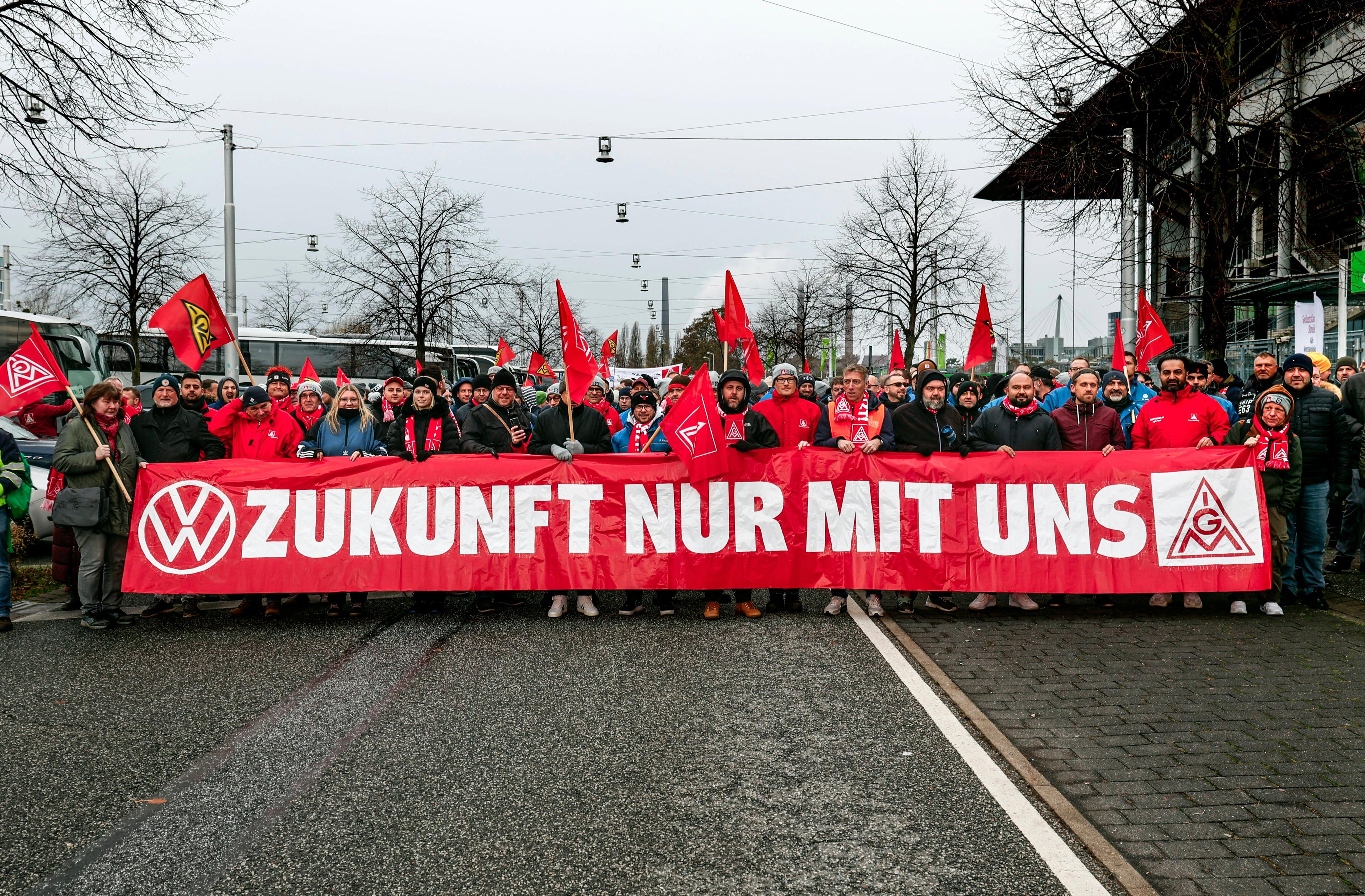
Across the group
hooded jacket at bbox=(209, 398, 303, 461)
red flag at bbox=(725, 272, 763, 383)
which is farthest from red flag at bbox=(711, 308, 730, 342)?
hooded jacket at bbox=(209, 398, 303, 461)

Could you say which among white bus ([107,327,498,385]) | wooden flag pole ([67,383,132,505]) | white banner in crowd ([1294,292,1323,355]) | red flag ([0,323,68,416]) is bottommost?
wooden flag pole ([67,383,132,505])

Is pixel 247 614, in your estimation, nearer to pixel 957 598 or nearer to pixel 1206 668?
pixel 957 598

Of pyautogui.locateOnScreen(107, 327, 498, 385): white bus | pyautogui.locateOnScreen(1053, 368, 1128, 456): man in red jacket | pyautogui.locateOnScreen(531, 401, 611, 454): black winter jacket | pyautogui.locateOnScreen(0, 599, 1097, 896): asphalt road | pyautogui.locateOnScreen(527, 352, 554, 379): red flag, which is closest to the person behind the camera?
pyautogui.locateOnScreen(0, 599, 1097, 896): asphalt road

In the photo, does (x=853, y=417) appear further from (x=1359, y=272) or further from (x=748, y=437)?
(x=1359, y=272)

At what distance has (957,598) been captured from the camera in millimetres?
8766

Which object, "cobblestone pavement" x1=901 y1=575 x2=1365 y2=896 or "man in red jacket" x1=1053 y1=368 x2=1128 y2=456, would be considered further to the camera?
"man in red jacket" x1=1053 y1=368 x2=1128 y2=456

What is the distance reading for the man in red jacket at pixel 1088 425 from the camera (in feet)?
28.1

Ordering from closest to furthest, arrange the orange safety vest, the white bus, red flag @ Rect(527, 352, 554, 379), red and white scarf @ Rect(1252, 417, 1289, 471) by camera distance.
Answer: red and white scarf @ Rect(1252, 417, 1289, 471), the orange safety vest, red flag @ Rect(527, 352, 554, 379), the white bus

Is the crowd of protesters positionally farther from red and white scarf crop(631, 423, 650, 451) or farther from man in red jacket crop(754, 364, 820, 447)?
red and white scarf crop(631, 423, 650, 451)

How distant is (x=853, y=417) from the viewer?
342 inches

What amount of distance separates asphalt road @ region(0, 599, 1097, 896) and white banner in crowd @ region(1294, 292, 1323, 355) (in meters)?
10.6

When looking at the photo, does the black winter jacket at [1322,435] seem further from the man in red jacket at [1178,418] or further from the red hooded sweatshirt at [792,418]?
the red hooded sweatshirt at [792,418]

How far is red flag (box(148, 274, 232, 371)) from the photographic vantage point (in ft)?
32.6

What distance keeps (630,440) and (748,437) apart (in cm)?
260
